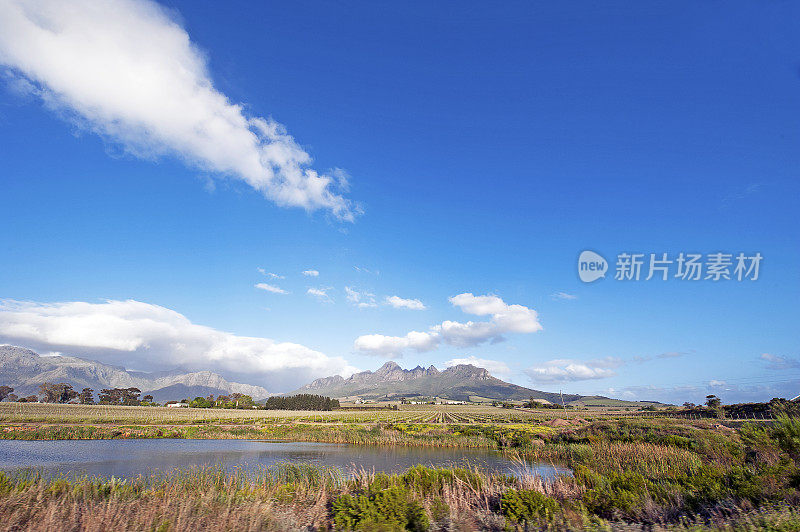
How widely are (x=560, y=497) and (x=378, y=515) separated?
7356 millimetres

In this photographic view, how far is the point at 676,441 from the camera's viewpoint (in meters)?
30.5

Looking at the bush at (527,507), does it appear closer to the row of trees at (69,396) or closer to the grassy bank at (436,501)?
the grassy bank at (436,501)

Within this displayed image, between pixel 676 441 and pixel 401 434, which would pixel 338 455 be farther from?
pixel 676 441

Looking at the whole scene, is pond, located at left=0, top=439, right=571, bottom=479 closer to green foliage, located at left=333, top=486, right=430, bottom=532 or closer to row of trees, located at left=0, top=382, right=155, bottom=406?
green foliage, located at left=333, top=486, right=430, bottom=532

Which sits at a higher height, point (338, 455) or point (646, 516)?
point (646, 516)

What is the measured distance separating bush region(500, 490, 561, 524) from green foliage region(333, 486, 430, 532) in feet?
8.22

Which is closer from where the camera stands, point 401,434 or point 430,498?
point 430,498

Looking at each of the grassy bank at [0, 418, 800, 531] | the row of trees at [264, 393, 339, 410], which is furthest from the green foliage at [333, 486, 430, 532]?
the row of trees at [264, 393, 339, 410]

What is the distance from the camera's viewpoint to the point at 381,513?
10492 mm

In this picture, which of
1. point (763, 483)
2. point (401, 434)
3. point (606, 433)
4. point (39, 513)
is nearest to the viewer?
point (39, 513)

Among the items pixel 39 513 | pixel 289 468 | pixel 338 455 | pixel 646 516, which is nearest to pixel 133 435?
pixel 338 455

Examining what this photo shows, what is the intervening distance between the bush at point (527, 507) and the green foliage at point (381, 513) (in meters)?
2.51

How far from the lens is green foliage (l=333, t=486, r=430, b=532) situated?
32.7 feet

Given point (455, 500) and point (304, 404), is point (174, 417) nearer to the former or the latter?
point (304, 404)
